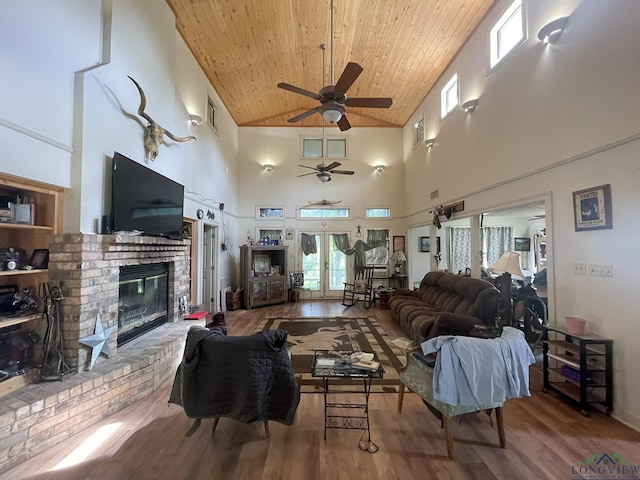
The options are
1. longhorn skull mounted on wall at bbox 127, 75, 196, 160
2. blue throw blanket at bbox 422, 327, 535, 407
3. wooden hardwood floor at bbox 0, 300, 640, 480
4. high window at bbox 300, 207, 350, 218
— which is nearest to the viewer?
wooden hardwood floor at bbox 0, 300, 640, 480

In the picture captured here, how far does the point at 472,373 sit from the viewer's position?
75.2 inches

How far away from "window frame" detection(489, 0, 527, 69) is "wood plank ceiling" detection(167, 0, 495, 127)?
381 millimetres

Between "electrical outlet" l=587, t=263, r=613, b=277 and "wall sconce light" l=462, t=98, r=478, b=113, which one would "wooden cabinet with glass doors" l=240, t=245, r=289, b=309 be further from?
"electrical outlet" l=587, t=263, r=613, b=277

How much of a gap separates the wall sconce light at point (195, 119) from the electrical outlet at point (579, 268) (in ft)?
18.5

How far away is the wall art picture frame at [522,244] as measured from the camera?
24.8ft

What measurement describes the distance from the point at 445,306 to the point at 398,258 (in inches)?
141

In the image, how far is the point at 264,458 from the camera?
193 centimetres

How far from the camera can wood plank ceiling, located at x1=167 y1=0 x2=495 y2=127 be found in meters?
4.11

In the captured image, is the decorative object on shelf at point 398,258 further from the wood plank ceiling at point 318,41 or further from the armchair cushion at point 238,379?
the armchair cushion at point 238,379

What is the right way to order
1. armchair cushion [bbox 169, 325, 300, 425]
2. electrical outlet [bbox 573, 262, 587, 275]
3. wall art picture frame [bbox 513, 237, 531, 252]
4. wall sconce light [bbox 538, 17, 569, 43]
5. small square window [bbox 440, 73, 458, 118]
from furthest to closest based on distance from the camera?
1. wall art picture frame [bbox 513, 237, 531, 252]
2. small square window [bbox 440, 73, 458, 118]
3. wall sconce light [bbox 538, 17, 569, 43]
4. electrical outlet [bbox 573, 262, 587, 275]
5. armchair cushion [bbox 169, 325, 300, 425]

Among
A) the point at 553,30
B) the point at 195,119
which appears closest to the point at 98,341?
the point at 195,119

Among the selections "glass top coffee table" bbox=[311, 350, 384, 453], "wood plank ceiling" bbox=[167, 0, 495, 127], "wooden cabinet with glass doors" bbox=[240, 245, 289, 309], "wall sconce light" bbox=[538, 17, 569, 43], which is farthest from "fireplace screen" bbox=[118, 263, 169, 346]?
"wall sconce light" bbox=[538, 17, 569, 43]

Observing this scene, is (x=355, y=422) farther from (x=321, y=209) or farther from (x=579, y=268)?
(x=321, y=209)

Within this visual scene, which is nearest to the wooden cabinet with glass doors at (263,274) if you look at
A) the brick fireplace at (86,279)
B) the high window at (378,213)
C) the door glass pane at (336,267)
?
the door glass pane at (336,267)
